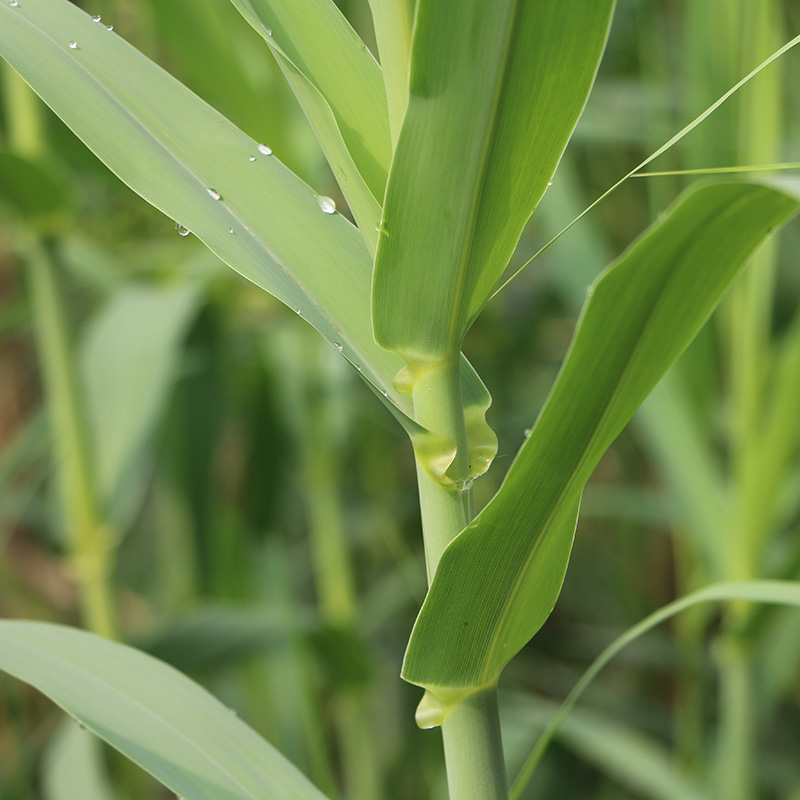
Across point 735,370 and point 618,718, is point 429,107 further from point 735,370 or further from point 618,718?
point 618,718

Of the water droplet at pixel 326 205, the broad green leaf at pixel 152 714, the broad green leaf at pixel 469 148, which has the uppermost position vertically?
the broad green leaf at pixel 469 148

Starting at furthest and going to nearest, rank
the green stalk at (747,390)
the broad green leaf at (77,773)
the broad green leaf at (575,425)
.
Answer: the green stalk at (747,390) → the broad green leaf at (77,773) → the broad green leaf at (575,425)

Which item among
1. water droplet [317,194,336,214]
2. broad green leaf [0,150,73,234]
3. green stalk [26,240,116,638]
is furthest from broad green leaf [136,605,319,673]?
water droplet [317,194,336,214]

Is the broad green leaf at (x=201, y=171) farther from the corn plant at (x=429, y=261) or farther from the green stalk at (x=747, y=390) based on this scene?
the green stalk at (x=747, y=390)

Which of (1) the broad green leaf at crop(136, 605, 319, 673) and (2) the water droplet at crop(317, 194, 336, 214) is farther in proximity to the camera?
(1) the broad green leaf at crop(136, 605, 319, 673)

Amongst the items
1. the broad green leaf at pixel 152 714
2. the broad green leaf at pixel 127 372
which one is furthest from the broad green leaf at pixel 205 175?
the broad green leaf at pixel 127 372

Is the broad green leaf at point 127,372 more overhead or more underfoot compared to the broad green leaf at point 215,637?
more overhead

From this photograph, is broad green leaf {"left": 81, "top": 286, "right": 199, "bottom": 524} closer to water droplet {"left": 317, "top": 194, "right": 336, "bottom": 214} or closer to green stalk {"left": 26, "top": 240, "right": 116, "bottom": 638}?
green stalk {"left": 26, "top": 240, "right": 116, "bottom": 638}
